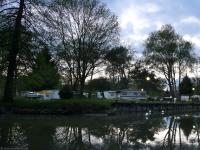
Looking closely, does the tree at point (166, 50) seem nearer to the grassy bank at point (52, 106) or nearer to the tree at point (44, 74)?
the tree at point (44, 74)

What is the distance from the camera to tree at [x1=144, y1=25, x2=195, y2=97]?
96.0 metres

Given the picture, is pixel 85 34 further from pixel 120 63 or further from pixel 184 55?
pixel 184 55

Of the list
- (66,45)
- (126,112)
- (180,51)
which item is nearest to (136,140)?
(126,112)

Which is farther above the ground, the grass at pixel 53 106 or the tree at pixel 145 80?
the tree at pixel 145 80

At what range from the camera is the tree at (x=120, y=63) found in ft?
204

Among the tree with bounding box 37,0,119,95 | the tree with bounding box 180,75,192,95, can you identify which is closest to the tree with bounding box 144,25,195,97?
the tree with bounding box 180,75,192,95

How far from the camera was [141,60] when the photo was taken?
99.8 m

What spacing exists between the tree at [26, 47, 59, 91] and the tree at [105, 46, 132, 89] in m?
7.97

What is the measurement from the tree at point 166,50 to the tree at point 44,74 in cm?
3105

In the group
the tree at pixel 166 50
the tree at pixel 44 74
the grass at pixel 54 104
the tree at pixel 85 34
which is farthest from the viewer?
the tree at pixel 166 50

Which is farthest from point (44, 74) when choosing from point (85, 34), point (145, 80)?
point (145, 80)

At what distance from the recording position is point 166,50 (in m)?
95.7

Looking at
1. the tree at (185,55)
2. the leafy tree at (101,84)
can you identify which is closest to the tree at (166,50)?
the tree at (185,55)

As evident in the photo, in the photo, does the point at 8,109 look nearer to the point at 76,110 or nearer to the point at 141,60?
the point at 76,110
